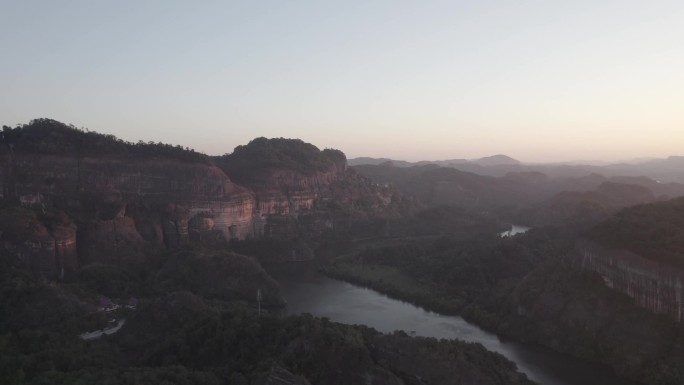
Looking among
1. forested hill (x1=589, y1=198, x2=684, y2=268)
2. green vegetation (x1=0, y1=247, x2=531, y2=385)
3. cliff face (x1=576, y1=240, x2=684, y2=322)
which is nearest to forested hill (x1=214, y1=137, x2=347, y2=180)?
green vegetation (x1=0, y1=247, x2=531, y2=385)

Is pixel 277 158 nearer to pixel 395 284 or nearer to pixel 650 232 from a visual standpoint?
pixel 395 284

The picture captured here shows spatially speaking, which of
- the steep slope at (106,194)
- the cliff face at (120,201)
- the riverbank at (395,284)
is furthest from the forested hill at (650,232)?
the cliff face at (120,201)

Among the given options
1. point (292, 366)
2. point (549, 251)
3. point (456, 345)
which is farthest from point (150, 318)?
point (549, 251)

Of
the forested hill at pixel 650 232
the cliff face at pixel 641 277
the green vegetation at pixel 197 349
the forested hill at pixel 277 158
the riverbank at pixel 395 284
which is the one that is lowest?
the riverbank at pixel 395 284

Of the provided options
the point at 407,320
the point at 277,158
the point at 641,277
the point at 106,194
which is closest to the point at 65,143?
the point at 106,194

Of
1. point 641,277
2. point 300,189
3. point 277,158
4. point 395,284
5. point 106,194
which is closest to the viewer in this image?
point 641,277

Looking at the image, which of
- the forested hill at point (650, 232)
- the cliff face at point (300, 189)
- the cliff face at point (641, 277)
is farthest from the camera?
the cliff face at point (300, 189)

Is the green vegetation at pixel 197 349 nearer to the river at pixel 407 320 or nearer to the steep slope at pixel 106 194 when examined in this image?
the river at pixel 407 320
